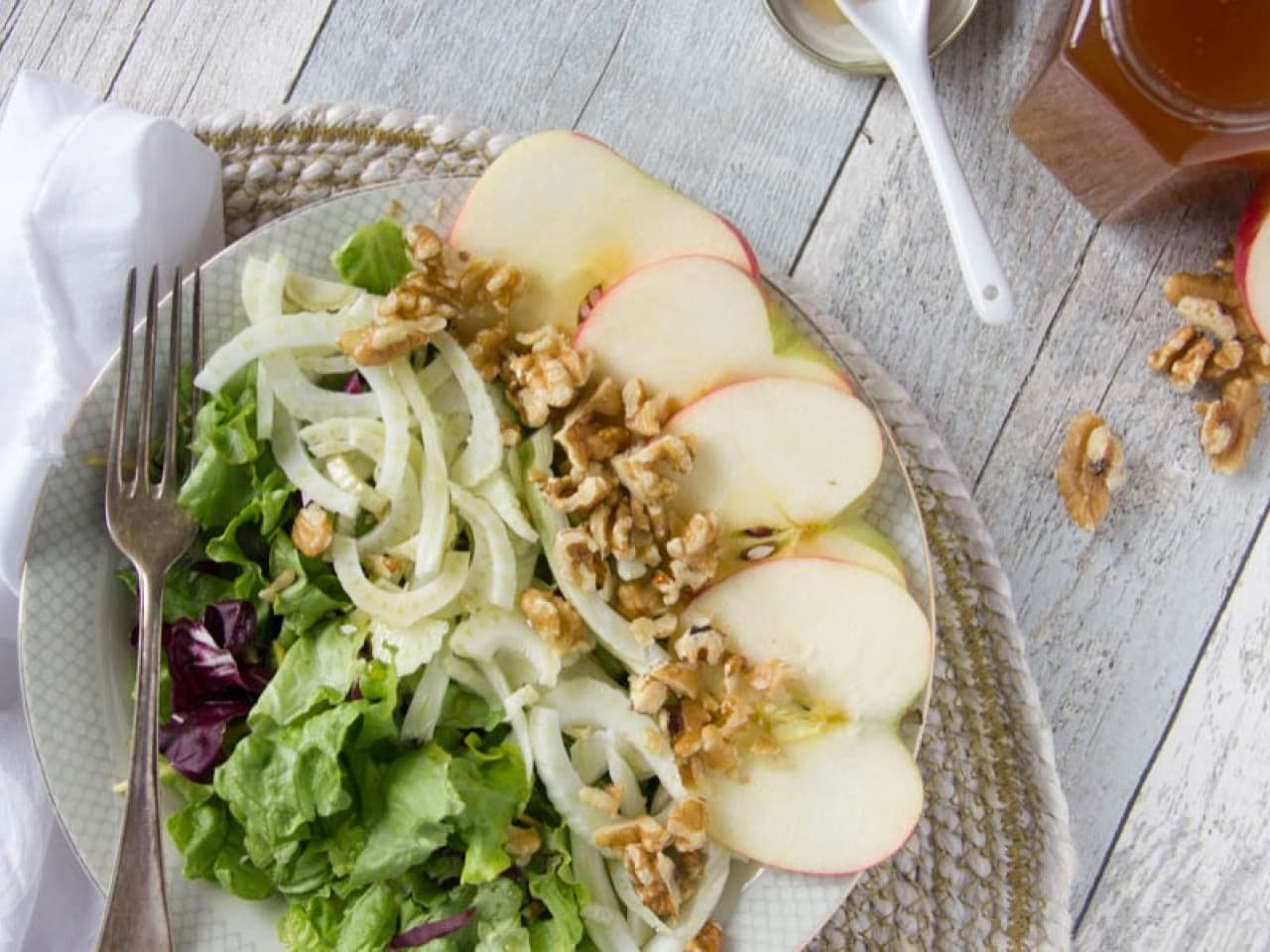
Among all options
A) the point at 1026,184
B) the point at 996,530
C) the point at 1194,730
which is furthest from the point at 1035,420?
the point at 1194,730

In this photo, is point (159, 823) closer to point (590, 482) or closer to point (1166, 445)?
point (590, 482)

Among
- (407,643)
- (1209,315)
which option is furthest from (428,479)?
(1209,315)

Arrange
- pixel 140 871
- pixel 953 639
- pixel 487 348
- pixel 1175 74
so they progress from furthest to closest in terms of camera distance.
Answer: pixel 953 639 < pixel 1175 74 < pixel 487 348 < pixel 140 871

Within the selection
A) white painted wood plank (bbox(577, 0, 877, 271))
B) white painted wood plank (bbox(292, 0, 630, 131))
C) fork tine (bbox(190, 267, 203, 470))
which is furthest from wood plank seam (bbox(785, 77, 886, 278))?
fork tine (bbox(190, 267, 203, 470))

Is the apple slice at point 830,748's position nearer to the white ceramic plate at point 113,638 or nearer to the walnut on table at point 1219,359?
the white ceramic plate at point 113,638

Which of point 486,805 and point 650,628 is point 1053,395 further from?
point 486,805

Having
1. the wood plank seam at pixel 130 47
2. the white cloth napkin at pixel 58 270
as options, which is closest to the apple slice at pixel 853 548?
the white cloth napkin at pixel 58 270
